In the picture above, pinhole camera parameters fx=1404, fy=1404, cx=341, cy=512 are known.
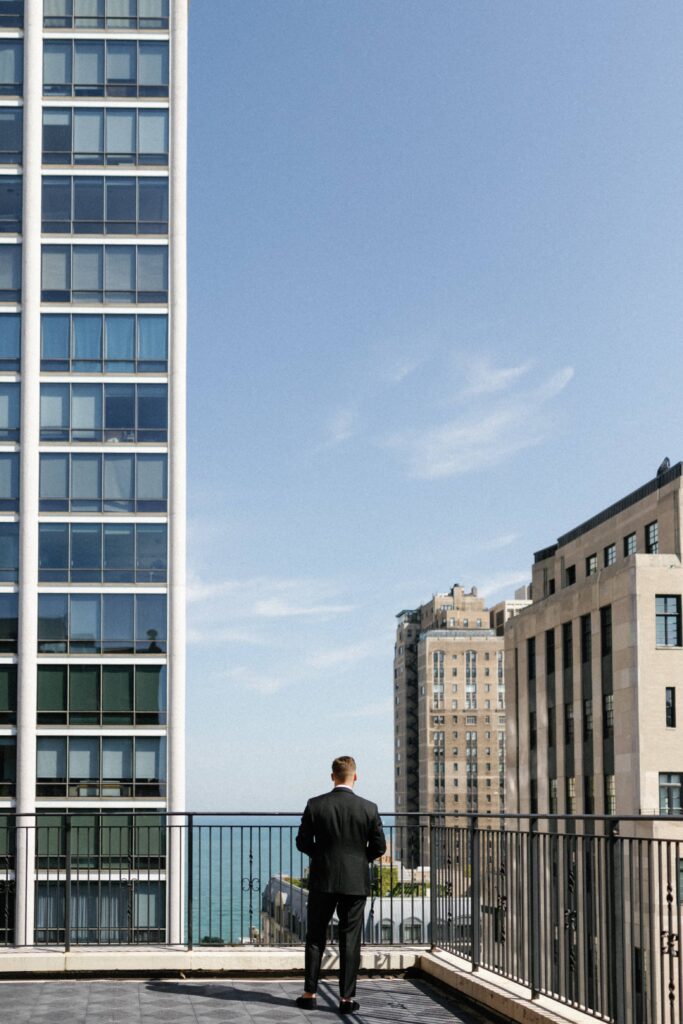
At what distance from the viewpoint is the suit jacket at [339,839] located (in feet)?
35.4

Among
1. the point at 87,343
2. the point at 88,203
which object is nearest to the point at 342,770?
the point at 87,343

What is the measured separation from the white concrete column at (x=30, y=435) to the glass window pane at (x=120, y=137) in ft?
9.72

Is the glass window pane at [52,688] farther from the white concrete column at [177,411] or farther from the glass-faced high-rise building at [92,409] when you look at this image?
the white concrete column at [177,411]

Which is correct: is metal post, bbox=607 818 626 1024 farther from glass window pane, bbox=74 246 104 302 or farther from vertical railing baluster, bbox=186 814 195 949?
glass window pane, bbox=74 246 104 302

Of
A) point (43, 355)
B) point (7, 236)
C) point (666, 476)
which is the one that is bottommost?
point (666, 476)

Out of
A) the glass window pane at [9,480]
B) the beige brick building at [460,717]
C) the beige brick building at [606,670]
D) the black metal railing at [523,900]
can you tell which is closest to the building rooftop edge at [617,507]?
the beige brick building at [606,670]

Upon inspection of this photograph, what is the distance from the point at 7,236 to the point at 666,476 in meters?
31.0

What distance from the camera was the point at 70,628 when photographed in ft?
188

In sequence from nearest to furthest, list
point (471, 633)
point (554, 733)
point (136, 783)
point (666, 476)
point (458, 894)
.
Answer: point (458, 894) → point (136, 783) → point (666, 476) → point (554, 733) → point (471, 633)

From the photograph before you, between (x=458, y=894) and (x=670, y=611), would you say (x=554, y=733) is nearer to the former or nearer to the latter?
(x=670, y=611)

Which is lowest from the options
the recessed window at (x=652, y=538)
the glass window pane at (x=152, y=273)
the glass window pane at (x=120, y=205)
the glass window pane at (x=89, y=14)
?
the recessed window at (x=652, y=538)

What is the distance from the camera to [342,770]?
35.9 ft

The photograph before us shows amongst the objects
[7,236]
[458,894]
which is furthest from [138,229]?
[458,894]

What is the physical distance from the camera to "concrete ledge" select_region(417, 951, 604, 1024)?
926cm
